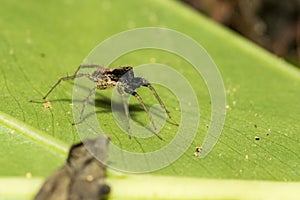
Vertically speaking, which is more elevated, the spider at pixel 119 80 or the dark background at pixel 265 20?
the dark background at pixel 265 20

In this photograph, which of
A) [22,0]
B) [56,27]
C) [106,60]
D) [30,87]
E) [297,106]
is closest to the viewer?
[30,87]

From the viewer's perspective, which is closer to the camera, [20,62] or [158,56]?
[20,62]

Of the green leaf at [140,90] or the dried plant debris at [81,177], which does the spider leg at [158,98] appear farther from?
the dried plant debris at [81,177]

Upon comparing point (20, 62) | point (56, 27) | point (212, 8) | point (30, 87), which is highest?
point (212, 8)

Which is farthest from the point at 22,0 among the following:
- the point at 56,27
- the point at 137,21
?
the point at 137,21

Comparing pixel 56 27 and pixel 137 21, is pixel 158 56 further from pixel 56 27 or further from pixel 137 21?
pixel 56 27

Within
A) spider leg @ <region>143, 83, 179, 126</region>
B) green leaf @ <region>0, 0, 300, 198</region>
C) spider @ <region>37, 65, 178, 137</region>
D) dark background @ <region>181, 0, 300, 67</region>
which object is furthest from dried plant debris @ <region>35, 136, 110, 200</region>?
dark background @ <region>181, 0, 300, 67</region>

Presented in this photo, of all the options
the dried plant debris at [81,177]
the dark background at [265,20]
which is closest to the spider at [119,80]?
the dried plant debris at [81,177]
